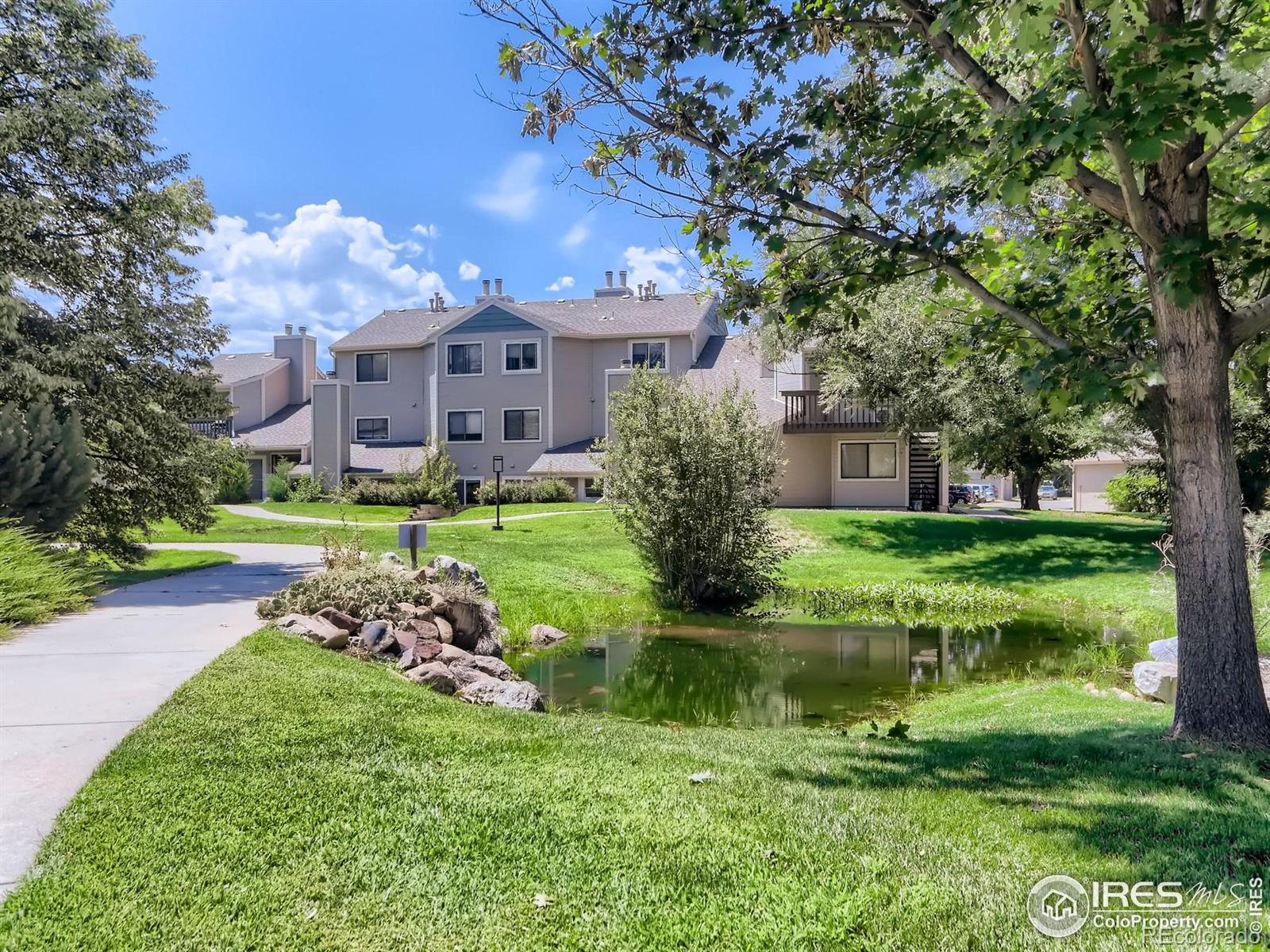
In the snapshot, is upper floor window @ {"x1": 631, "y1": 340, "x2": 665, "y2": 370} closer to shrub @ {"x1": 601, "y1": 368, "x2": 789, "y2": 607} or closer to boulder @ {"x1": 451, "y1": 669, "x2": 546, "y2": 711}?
shrub @ {"x1": 601, "y1": 368, "x2": 789, "y2": 607}

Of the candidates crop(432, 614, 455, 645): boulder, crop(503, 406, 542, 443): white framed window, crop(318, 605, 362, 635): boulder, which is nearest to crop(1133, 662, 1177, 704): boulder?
crop(432, 614, 455, 645): boulder

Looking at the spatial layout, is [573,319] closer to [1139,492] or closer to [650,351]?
[650,351]

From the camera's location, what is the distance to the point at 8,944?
2611mm

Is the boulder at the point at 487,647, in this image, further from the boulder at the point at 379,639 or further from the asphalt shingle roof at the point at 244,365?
the asphalt shingle roof at the point at 244,365

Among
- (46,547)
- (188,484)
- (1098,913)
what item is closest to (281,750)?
(1098,913)

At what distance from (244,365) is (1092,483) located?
44.0 metres

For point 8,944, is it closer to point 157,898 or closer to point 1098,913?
point 157,898

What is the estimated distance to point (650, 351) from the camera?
32.4 metres

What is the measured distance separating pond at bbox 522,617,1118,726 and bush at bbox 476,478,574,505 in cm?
1727

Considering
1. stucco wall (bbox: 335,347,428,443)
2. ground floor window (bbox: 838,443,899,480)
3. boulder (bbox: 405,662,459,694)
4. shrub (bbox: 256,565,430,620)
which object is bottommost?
boulder (bbox: 405,662,459,694)

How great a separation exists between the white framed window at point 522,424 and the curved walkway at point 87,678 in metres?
21.8

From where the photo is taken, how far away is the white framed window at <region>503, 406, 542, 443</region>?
3272 cm

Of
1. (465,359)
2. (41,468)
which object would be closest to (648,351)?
(465,359)

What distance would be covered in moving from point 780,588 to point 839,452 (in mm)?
13816
